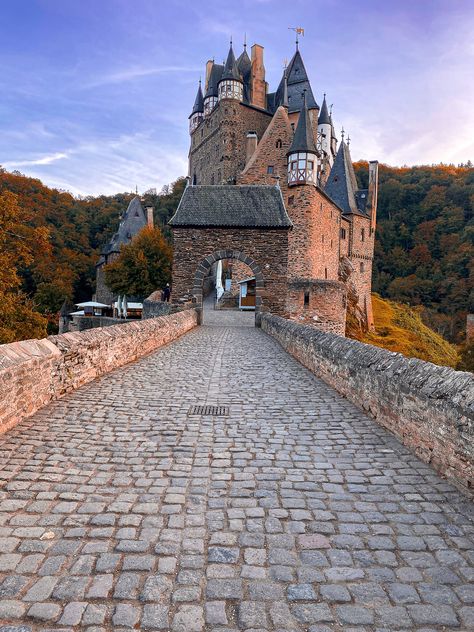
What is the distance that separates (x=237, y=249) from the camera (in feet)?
73.5

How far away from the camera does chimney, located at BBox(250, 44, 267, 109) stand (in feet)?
183

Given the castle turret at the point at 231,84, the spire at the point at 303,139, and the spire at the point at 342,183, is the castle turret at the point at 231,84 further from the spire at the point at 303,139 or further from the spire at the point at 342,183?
the spire at the point at 303,139

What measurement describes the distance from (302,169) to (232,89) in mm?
25067

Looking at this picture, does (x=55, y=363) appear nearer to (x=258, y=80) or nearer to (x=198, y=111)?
(x=258, y=80)

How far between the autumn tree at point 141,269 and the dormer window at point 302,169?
40.6ft

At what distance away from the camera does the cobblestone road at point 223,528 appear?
2.24 meters

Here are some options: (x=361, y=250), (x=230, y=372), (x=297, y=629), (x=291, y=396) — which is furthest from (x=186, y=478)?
(x=361, y=250)

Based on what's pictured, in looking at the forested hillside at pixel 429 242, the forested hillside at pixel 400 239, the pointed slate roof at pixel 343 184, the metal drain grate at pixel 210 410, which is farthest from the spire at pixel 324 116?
Answer: the metal drain grate at pixel 210 410

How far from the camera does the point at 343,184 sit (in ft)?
145

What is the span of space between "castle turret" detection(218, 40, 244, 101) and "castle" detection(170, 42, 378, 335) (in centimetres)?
12

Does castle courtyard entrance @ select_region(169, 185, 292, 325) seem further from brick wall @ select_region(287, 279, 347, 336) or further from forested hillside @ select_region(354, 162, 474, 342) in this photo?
forested hillside @ select_region(354, 162, 474, 342)

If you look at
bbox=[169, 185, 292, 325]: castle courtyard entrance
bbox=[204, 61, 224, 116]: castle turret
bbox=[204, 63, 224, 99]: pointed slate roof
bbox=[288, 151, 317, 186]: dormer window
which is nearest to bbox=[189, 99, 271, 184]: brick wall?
bbox=[204, 61, 224, 116]: castle turret

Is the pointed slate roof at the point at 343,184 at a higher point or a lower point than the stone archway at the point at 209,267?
higher

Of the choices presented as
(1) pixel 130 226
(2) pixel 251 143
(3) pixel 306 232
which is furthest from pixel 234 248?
(1) pixel 130 226
